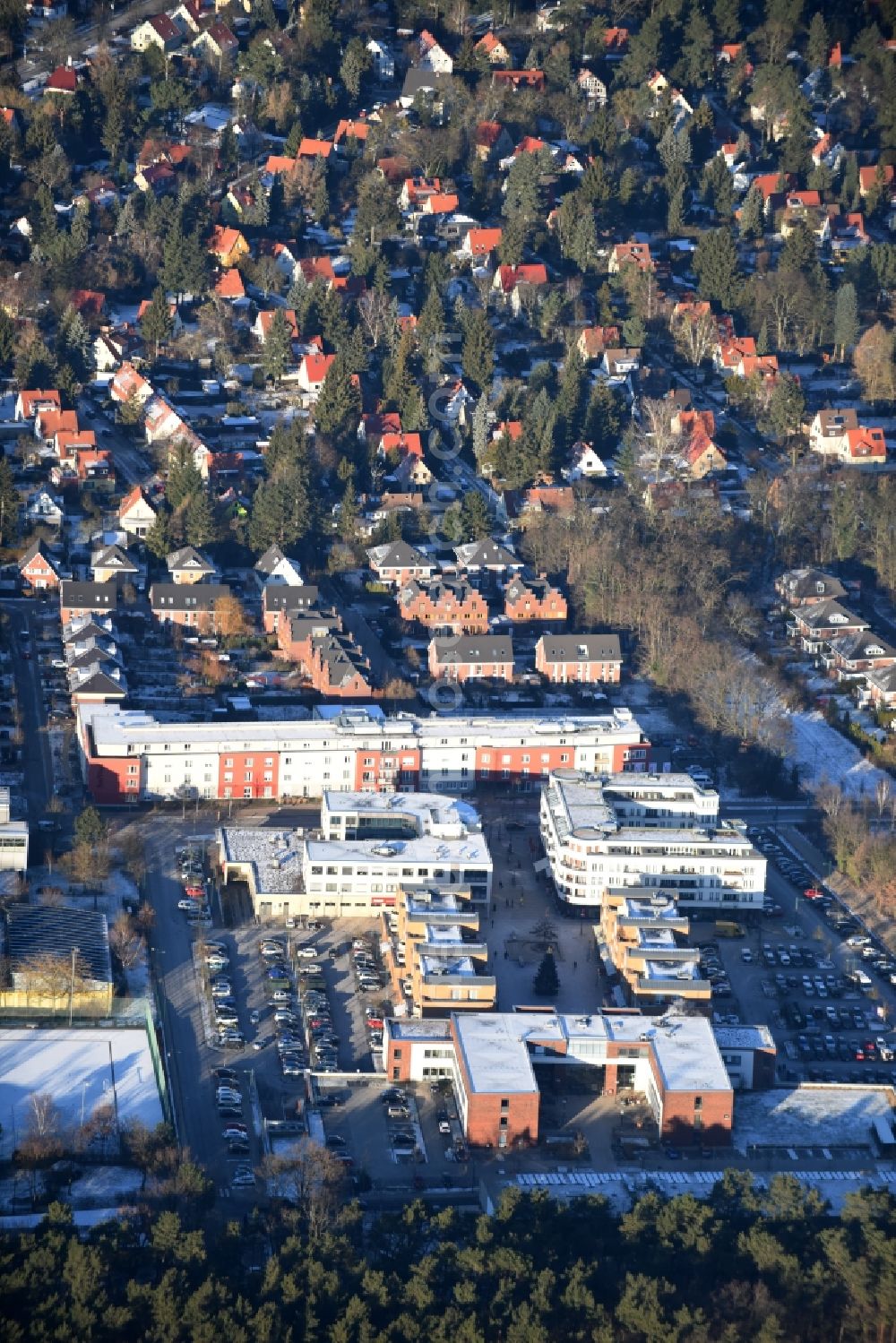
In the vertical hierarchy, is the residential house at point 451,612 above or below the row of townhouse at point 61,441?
below

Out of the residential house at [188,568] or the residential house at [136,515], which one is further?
the residential house at [136,515]

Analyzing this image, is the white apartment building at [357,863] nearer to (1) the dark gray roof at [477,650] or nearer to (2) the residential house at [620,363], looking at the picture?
(1) the dark gray roof at [477,650]

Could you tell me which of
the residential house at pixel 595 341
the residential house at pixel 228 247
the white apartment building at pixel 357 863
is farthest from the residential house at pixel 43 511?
the residential house at pixel 595 341

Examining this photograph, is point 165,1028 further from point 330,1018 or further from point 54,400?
point 54,400

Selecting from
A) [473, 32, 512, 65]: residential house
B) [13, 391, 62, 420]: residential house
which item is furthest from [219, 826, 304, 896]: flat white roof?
[473, 32, 512, 65]: residential house

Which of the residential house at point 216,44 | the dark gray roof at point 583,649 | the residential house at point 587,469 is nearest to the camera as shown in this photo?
the dark gray roof at point 583,649

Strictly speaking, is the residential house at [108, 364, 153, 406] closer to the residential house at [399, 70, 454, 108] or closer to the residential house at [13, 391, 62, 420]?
the residential house at [13, 391, 62, 420]
